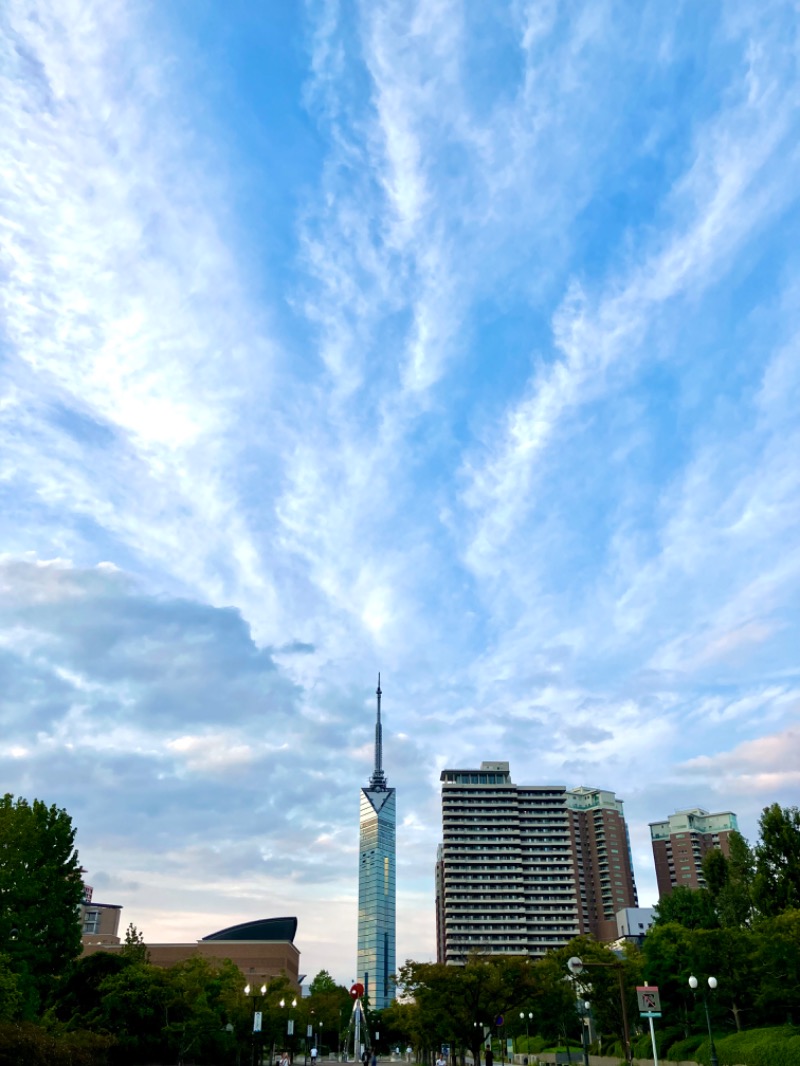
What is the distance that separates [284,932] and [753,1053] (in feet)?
461

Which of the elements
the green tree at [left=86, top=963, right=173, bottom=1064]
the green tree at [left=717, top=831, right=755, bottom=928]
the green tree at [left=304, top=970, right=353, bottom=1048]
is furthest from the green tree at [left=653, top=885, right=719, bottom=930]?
the green tree at [left=86, top=963, right=173, bottom=1064]

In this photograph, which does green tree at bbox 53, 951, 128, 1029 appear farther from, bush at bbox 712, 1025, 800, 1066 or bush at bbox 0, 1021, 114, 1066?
bush at bbox 712, 1025, 800, 1066

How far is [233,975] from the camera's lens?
247 feet

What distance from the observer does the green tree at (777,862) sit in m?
62.2

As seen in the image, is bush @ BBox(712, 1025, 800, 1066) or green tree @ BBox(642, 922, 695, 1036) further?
green tree @ BBox(642, 922, 695, 1036)

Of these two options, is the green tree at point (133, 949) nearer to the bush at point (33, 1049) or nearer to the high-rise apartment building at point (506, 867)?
the bush at point (33, 1049)

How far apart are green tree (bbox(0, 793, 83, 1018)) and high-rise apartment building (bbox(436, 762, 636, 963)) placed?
131m

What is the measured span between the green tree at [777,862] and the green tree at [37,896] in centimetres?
4893

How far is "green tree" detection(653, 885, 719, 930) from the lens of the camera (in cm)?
7769

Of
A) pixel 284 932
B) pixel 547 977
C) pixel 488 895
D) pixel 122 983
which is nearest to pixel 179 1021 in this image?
pixel 122 983

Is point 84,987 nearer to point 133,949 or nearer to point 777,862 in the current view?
point 133,949

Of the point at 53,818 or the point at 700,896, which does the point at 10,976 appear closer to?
the point at 53,818

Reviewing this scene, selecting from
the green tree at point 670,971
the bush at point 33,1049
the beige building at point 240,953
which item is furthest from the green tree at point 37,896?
the beige building at point 240,953

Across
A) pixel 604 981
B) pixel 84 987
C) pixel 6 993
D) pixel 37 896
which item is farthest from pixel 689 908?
pixel 6 993
